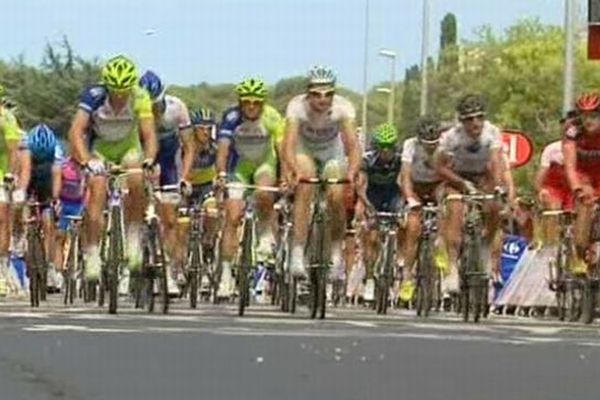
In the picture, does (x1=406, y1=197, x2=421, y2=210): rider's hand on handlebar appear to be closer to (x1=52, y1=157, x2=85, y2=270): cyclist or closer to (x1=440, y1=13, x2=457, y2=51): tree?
(x1=52, y1=157, x2=85, y2=270): cyclist

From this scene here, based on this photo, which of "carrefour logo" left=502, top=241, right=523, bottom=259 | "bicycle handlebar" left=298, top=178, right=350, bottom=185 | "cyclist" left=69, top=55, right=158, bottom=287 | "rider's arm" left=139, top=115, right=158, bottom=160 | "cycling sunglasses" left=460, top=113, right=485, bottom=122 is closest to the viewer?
"bicycle handlebar" left=298, top=178, right=350, bottom=185

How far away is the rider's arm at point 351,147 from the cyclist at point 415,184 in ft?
8.29

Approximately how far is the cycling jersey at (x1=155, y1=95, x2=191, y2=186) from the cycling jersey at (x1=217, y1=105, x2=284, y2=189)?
54 centimetres

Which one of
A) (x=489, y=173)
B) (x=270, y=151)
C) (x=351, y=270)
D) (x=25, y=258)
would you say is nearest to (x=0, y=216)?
(x=25, y=258)

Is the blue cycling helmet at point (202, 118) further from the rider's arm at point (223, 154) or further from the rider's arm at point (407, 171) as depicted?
the rider's arm at point (223, 154)

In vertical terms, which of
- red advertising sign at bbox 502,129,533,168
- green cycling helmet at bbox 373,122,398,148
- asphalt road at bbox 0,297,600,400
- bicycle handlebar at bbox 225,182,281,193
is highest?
red advertising sign at bbox 502,129,533,168

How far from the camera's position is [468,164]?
20141 mm

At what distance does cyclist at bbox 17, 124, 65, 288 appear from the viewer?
78.3 ft

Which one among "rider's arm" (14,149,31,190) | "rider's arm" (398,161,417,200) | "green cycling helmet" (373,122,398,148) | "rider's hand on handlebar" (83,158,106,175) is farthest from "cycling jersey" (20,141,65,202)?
"rider's hand on handlebar" (83,158,106,175)

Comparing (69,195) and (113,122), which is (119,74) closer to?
(113,122)

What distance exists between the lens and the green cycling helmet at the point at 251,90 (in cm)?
2130

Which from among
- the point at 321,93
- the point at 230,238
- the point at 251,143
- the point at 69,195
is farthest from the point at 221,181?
the point at 69,195

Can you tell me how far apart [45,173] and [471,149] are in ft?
19.5

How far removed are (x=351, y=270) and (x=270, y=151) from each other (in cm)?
585
